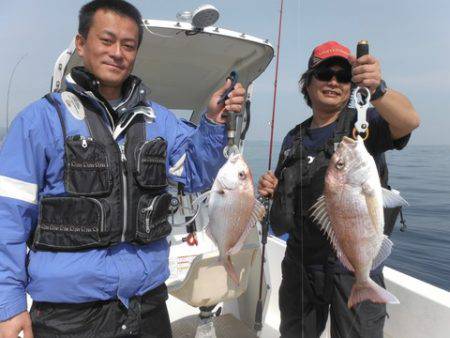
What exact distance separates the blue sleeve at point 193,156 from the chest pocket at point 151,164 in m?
0.17

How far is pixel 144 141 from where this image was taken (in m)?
2.21

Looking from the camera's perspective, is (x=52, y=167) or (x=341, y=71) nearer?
(x=52, y=167)

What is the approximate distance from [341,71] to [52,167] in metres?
1.94

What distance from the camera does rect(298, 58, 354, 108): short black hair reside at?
2.56 metres

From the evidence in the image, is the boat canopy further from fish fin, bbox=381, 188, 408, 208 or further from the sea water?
fish fin, bbox=381, 188, 408, 208

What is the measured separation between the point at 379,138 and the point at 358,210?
0.55m

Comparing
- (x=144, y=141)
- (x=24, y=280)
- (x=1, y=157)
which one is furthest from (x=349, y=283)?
(x=1, y=157)

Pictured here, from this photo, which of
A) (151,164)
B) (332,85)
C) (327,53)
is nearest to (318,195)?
(332,85)

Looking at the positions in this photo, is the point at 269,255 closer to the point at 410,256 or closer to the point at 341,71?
the point at 341,71

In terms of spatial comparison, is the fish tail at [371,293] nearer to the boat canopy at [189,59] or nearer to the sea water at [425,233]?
the boat canopy at [189,59]

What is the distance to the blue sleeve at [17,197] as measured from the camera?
184 cm

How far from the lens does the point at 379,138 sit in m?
2.32

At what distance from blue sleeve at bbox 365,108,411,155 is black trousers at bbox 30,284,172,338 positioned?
1678mm

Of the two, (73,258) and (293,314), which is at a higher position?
(73,258)
